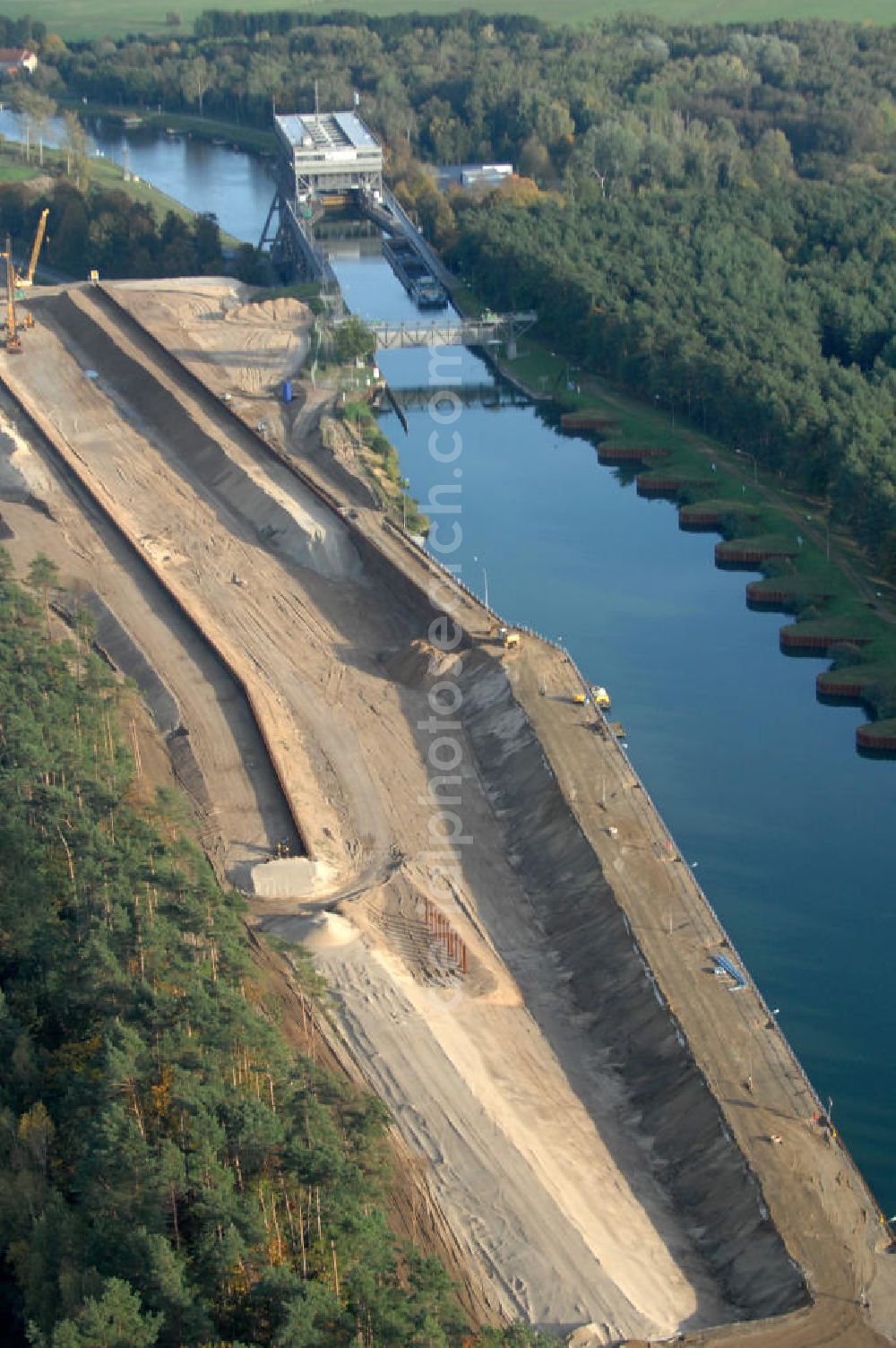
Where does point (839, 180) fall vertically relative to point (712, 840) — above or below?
above

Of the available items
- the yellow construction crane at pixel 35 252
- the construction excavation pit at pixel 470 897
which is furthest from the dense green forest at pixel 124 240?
the construction excavation pit at pixel 470 897

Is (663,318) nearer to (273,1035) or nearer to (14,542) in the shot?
(14,542)

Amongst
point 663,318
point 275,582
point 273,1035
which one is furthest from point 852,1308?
point 663,318

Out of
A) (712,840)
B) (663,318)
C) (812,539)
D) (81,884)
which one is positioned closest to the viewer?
(81,884)

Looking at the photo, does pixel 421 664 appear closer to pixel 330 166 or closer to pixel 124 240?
pixel 124 240

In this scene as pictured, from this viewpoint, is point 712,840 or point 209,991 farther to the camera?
point 712,840

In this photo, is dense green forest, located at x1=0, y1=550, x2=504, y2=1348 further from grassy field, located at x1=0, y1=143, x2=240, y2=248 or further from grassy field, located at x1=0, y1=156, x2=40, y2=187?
grassy field, located at x1=0, y1=156, x2=40, y2=187

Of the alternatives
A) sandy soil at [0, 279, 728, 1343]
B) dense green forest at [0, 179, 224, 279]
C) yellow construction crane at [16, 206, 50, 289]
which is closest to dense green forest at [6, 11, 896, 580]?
dense green forest at [0, 179, 224, 279]
